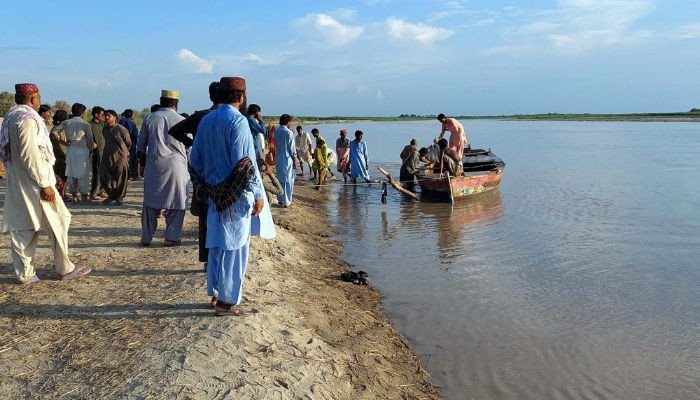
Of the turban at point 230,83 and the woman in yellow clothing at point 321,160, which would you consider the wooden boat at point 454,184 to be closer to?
the woman in yellow clothing at point 321,160

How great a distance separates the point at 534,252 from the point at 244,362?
623 cm

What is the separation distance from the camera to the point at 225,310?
4.27m

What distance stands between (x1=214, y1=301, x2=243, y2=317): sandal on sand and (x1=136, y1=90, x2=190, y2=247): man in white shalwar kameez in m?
2.13

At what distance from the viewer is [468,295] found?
21.9 ft

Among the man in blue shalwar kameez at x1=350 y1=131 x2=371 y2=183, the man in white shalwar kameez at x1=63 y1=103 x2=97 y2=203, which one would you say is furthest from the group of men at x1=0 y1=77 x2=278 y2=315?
the man in blue shalwar kameez at x1=350 y1=131 x2=371 y2=183

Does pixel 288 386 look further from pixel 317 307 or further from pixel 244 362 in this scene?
pixel 317 307

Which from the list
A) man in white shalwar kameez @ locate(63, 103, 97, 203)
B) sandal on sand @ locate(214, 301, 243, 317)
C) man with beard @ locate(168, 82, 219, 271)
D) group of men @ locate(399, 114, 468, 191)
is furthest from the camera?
group of men @ locate(399, 114, 468, 191)

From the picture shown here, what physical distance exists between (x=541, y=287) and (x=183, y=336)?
4.64m

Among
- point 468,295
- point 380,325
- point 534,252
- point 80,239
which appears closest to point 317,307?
point 380,325

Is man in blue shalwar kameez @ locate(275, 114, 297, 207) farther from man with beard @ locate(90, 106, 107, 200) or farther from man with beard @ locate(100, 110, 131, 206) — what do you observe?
man with beard @ locate(90, 106, 107, 200)

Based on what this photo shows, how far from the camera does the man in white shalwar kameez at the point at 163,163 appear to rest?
6.09 metres

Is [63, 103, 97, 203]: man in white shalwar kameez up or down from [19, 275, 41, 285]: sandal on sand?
up

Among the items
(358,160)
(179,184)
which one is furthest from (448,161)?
(179,184)

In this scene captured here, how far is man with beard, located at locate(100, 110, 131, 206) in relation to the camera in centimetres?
896
